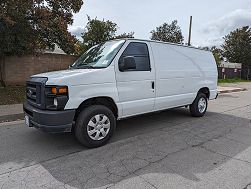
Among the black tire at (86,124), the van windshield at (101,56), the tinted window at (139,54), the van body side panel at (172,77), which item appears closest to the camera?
the black tire at (86,124)

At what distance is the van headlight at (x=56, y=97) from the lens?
4.02 meters

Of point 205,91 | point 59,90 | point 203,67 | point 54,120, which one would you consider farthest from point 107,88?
point 205,91

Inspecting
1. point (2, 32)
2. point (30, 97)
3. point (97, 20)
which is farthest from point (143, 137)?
point (97, 20)

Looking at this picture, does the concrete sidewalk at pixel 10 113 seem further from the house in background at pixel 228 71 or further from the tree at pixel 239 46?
the tree at pixel 239 46

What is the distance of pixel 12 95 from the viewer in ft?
33.0

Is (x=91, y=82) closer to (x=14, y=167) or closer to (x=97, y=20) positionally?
(x=14, y=167)

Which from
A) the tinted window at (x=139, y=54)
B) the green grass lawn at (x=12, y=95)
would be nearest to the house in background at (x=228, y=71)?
the green grass lawn at (x=12, y=95)

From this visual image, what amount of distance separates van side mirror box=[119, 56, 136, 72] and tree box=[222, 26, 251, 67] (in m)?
40.9

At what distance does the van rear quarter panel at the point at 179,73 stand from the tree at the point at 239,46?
3769 centimetres

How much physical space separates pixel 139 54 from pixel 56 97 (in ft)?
Result: 7.04

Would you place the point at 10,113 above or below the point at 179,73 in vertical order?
below

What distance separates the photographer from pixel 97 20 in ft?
60.4

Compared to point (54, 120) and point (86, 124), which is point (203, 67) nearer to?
point (86, 124)

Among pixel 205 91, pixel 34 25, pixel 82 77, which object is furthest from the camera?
pixel 34 25
